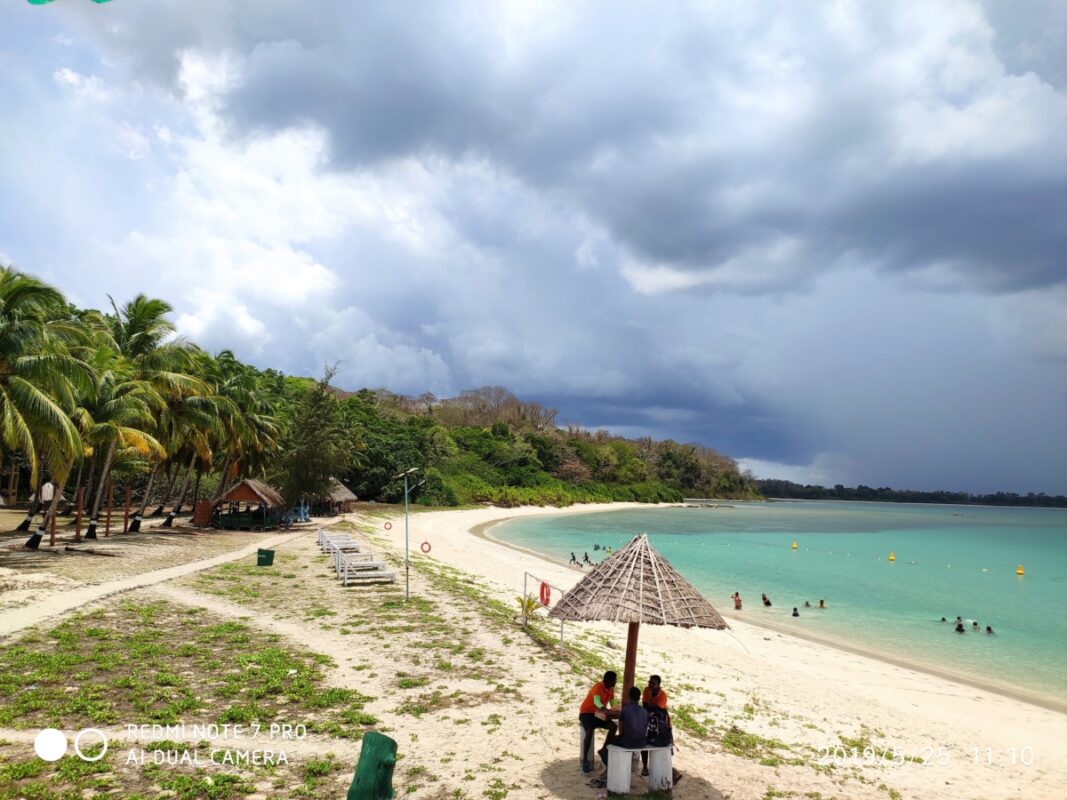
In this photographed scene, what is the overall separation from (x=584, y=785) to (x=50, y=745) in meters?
6.09

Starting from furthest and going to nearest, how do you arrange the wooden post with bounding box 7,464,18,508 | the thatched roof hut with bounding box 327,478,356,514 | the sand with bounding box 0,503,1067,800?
the thatched roof hut with bounding box 327,478,356,514 < the wooden post with bounding box 7,464,18,508 < the sand with bounding box 0,503,1067,800

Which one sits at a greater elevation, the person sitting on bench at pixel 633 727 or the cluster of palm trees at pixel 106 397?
the cluster of palm trees at pixel 106 397

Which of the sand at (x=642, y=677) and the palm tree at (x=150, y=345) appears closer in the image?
the sand at (x=642, y=677)

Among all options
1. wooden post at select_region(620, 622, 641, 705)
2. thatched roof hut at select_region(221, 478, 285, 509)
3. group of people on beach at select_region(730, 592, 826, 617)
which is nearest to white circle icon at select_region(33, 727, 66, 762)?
wooden post at select_region(620, 622, 641, 705)

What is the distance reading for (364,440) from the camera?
62594 mm

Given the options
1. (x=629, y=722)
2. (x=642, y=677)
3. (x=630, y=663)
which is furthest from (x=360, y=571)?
(x=629, y=722)

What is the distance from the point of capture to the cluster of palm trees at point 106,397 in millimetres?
17578

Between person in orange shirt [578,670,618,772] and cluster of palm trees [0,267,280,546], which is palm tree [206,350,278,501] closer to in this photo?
cluster of palm trees [0,267,280,546]

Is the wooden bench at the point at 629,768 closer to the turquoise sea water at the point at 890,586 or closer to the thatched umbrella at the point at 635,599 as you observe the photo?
the thatched umbrella at the point at 635,599

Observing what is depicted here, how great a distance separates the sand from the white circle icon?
30 centimetres

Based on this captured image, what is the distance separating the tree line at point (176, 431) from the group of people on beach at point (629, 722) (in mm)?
17455

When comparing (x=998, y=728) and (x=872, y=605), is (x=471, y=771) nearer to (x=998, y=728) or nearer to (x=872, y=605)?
(x=998, y=728)

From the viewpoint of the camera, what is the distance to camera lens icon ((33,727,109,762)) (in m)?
6.85

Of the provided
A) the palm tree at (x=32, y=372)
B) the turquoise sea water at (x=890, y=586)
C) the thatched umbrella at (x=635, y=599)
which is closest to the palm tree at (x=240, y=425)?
the palm tree at (x=32, y=372)
